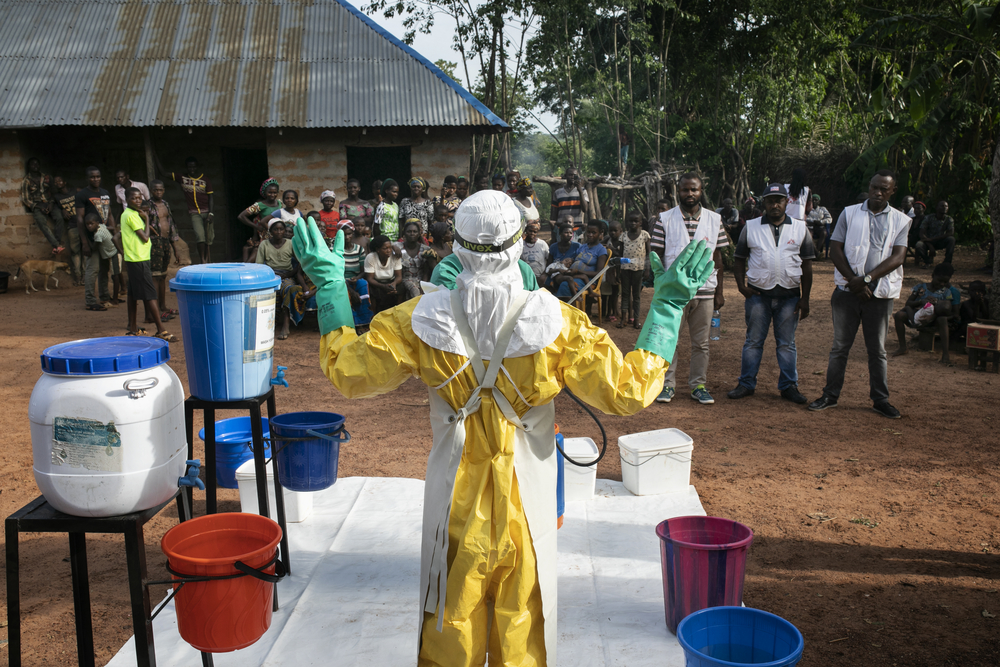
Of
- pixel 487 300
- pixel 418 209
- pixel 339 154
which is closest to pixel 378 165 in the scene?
pixel 339 154

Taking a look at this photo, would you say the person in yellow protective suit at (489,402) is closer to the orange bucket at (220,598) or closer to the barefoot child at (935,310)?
the orange bucket at (220,598)

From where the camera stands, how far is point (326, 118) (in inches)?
475

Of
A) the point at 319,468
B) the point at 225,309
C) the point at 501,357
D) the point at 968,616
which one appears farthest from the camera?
the point at 319,468

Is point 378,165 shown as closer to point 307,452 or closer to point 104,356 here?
point 307,452

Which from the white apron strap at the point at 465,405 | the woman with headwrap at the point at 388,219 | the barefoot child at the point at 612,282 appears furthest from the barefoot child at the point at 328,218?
the white apron strap at the point at 465,405

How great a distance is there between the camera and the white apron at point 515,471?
2387mm

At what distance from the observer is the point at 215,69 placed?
1295cm

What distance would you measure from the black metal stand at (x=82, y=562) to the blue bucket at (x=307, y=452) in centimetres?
118

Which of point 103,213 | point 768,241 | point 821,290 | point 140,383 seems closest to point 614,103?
point 821,290

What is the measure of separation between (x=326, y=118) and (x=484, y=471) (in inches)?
421

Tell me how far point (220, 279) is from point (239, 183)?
41.3ft

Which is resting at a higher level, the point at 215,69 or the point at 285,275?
the point at 215,69

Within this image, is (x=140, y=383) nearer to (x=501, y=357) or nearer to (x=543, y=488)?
(x=501, y=357)

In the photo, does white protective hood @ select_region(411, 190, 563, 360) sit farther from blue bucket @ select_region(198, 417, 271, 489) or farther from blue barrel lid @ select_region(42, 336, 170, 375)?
blue bucket @ select_region(198, 417, 271, 489)
